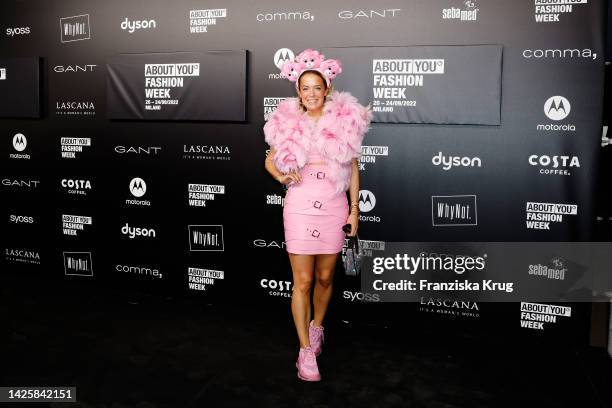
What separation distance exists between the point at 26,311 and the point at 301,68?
2546 millimetres

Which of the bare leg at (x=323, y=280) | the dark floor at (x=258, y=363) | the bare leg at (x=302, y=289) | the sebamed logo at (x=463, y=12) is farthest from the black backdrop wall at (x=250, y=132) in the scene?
the bare leg at (x=302, y=289)

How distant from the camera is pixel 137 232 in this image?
4.22 metres

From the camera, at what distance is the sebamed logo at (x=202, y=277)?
403 centimetres

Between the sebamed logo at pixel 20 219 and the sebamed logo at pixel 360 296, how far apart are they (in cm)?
272

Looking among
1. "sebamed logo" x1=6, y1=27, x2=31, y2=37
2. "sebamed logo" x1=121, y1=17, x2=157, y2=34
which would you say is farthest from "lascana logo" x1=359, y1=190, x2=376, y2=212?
"sebamed logo" x1=6, y1=27, x2=31, y2=37

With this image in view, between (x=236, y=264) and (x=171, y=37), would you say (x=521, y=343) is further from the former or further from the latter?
(x=171, y=37)

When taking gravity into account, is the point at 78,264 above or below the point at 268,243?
below

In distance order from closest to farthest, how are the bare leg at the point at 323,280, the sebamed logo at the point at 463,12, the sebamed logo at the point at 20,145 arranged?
the bare leg at the point at 323,280 < the sebamed logo at the point at 463,12 < the sebamed logo at the point at 20,145

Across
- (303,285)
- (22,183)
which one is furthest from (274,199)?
(22,183)

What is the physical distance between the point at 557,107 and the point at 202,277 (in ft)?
8.51

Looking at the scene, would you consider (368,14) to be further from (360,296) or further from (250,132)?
(360,296)

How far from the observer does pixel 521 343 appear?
331 cm

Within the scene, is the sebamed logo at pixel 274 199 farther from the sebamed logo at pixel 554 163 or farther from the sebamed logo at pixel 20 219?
the sebamed logo at pixel 20 219

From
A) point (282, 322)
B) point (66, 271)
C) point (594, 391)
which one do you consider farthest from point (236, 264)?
point (594, 391)
